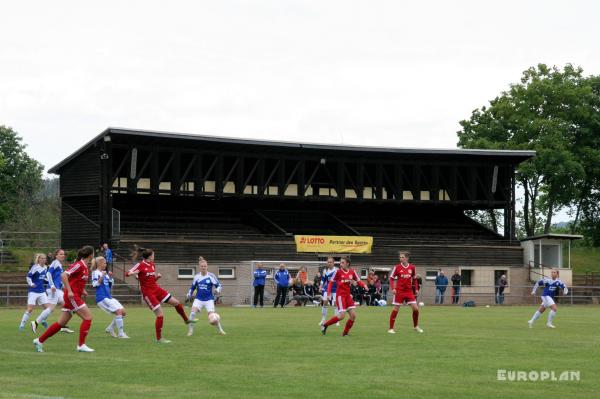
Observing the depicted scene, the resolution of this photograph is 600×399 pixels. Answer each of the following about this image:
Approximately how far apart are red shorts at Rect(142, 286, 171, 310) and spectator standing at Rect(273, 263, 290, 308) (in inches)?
913

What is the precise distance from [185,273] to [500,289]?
55.8ft

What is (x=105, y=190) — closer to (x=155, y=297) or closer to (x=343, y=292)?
(x=343, y=292)

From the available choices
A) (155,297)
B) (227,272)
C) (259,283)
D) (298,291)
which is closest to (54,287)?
(155,297)

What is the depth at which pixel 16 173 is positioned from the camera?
9506 cm

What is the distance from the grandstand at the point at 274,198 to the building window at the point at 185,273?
1.58 feet

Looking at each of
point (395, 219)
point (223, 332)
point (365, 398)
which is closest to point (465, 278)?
point (395, 219)

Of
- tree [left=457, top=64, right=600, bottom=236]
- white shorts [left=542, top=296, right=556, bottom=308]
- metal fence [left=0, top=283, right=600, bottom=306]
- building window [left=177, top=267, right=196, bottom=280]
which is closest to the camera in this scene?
white shorts [left=542, top=296, right=556, bottom=308]

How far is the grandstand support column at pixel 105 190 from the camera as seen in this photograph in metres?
55.2

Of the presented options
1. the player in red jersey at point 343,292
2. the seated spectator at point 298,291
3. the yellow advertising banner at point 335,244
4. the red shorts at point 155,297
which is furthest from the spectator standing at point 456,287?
the red shorts at point 155,297

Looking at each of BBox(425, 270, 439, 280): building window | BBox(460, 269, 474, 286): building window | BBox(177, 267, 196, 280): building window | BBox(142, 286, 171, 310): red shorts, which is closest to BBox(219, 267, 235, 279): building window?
BBox(177, 267, 196, 280): building window

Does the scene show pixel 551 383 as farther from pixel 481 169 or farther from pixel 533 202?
pixel 533 202

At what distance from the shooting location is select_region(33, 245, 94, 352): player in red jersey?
788 inches

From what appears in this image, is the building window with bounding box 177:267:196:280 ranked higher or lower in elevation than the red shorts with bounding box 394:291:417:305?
higher

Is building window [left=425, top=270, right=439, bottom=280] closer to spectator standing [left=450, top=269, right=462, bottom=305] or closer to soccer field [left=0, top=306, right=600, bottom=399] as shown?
spectator standing [left=450, top=269, right=462, bottom=305]
